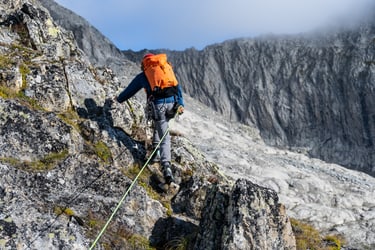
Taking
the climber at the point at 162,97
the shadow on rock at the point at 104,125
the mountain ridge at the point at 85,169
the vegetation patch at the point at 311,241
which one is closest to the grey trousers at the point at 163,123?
the climber at the point at 162,97

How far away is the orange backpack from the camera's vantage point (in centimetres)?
979

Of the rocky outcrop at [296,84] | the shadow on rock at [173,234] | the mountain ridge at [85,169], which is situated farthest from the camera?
the rocky outcrop at [296,84]

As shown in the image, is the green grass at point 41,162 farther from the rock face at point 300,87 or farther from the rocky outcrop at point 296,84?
the rock face at point 300,87

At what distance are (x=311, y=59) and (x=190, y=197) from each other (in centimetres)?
7200

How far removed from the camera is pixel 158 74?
9.79m

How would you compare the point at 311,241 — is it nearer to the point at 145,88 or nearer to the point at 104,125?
the point at 145,88

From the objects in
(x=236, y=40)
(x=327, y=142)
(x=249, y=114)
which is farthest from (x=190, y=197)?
(x=236, y=40)

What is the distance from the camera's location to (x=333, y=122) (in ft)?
241

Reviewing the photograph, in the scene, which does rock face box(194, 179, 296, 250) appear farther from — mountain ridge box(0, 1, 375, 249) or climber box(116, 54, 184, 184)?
climber box(116, 54, 184, 184)

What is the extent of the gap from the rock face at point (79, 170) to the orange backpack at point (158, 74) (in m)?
1.48

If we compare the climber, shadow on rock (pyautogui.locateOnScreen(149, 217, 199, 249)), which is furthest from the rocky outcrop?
shadow on rock (pyautogui.locateOnScreen(149, 217, 199, 249))

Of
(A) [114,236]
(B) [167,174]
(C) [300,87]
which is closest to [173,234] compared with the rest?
(A) [114,236]

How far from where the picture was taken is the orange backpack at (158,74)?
32.1 feet

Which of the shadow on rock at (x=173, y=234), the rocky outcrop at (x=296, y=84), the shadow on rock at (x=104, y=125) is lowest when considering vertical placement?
the shadow on rock at (x=173, y=234)
